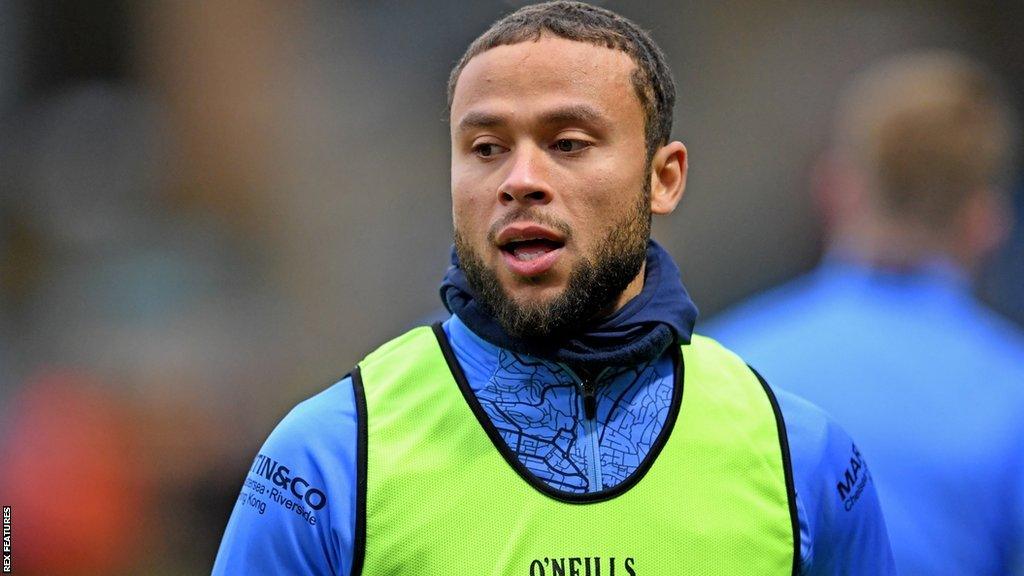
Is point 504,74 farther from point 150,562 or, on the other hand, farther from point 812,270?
point 812,270

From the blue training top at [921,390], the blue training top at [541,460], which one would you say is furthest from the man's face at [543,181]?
the blue training top at [921,390]

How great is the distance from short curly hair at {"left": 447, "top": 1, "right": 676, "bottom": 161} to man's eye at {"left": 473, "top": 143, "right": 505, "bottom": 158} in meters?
0.15

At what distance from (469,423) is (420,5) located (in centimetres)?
420

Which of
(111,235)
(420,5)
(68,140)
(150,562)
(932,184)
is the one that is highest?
(420,5)

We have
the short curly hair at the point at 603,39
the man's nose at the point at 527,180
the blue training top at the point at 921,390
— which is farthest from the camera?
the blue training top at the point at 921,390

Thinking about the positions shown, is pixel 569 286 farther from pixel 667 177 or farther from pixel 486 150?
pixel 667 177

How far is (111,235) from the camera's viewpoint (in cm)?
546

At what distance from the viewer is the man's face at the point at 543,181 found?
196 cm

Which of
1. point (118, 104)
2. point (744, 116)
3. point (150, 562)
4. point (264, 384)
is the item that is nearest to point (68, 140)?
point (118, 104)

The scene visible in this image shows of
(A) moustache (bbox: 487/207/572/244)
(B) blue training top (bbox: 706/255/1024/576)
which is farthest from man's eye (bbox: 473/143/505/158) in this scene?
(B) blue training top (bbox: 706/255/1024/576)

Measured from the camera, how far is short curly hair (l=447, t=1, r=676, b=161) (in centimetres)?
204

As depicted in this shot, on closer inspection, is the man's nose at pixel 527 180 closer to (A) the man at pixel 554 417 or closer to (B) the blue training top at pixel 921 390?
(A) the man at pixel 554 417

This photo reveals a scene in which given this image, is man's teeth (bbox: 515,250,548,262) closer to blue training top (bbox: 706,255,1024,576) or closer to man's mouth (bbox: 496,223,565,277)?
man's mouth (bbox: 496,223,565,277)

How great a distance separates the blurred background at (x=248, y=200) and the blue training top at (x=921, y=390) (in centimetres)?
263
